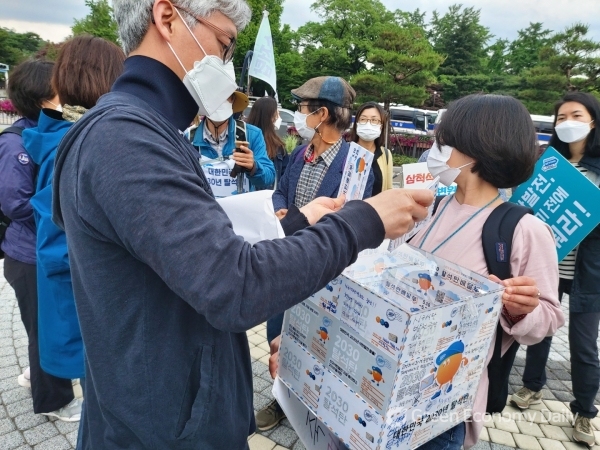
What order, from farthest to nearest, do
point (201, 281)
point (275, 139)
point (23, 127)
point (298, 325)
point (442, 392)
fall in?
1. point (275, 139)
2. point (23, 127)
3. point (298, 325)
4. point (442, 392)
5. point (201, 281)

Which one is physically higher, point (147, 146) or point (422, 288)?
point (147, 146)

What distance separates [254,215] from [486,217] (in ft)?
3.36

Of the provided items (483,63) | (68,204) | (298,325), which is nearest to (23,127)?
(68,204)

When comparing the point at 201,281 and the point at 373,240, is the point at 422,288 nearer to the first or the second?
the point at 373,240

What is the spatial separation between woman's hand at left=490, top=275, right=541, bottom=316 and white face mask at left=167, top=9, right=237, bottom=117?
1.07m

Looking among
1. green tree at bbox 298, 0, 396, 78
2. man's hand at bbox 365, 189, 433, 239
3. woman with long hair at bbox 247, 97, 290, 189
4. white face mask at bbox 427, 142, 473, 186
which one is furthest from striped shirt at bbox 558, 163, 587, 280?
green tree at bbox 298, 0, 396, 78

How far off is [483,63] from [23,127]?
4769 centimetres

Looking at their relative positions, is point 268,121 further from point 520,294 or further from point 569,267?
point 520,294

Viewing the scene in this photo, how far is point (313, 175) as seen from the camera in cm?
289

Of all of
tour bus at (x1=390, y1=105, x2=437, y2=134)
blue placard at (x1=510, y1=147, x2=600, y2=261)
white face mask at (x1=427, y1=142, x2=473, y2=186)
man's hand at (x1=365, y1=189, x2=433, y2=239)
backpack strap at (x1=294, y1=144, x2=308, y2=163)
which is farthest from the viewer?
tour bus at (x1=390, y1=105, x2=437, y2=134)

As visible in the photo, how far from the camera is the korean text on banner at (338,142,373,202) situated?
1.42 meters

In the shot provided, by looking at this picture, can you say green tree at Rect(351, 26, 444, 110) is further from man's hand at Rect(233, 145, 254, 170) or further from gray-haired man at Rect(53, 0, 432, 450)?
gray-haired man at Rect(53, 0, 432, 450)

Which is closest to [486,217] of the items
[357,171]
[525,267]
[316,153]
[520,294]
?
[525,267]

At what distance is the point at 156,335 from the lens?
928 mm
